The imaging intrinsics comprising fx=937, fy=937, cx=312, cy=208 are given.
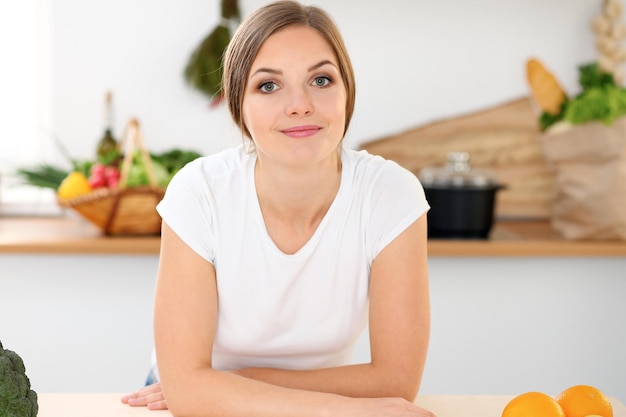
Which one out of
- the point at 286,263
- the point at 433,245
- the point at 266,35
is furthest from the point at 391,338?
the point at 433,245

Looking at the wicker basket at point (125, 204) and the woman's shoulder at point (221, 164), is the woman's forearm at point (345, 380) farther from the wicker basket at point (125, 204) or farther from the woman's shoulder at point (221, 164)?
the wicker basket at point (125, 204)

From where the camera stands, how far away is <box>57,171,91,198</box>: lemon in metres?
2.50

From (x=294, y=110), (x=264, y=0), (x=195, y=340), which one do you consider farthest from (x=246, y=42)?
(x=264, y=0)

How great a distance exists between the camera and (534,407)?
110cm

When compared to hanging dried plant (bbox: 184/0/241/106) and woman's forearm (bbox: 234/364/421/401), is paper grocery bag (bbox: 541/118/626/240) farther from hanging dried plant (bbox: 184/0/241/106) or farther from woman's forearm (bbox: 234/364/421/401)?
woman's forearm (bbox: 234/364/421/401)

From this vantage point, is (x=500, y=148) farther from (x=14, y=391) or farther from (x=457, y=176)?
(x=14, y=391)

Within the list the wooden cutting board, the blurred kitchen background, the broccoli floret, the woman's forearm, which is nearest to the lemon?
the blurred kitchen background

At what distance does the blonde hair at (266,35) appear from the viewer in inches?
56.4

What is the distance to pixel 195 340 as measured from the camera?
1414 millimetres

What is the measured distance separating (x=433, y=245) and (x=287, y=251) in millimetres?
1017

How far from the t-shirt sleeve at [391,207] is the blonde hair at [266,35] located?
0.17 metres

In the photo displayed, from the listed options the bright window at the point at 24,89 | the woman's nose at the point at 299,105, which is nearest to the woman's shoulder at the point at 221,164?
the woman's nose at the point at 299,105

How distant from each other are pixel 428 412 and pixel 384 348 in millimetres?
243

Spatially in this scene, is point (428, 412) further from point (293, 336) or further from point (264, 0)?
point (264, 0)
